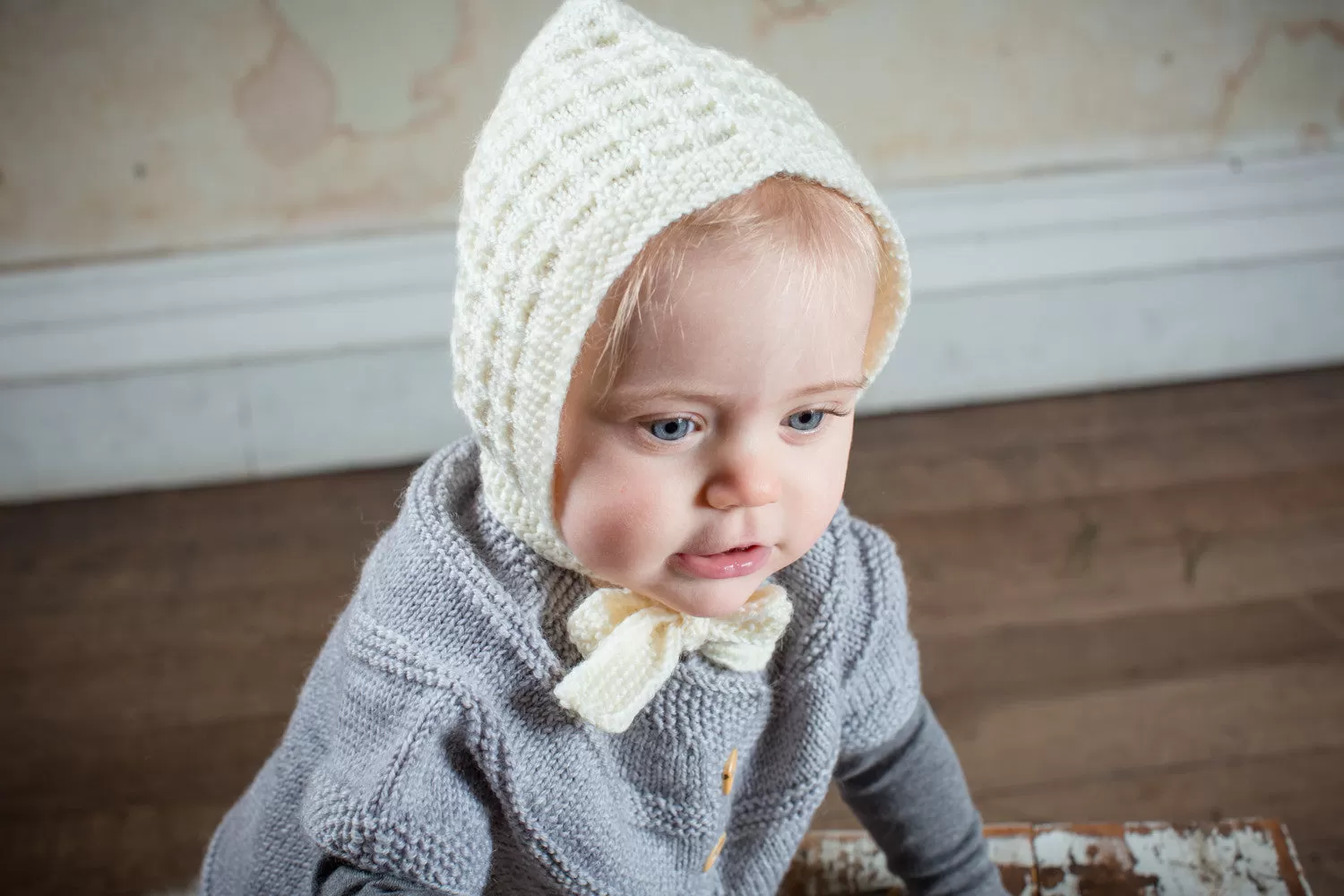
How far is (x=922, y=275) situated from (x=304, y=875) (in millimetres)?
1109

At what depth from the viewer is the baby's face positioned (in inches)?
22.1

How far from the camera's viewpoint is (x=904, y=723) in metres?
0.82

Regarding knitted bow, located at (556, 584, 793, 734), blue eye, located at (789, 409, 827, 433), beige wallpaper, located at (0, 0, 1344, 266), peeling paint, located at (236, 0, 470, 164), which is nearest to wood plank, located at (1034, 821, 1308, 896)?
knitted bow, located at (556, 584, 793, 734)

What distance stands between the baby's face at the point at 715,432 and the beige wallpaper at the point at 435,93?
0.95 metres

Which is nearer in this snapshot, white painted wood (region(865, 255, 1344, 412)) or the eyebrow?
the eyebrow

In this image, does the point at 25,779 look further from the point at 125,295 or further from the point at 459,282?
the point at 459,282

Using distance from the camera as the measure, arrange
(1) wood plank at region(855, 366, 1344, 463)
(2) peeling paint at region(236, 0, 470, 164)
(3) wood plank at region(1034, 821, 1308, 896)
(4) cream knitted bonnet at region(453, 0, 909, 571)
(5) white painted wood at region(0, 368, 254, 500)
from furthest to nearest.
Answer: (1) wood plank at region(855, 366, 1344, 463) < (5) white painted wood at region(0, 368, 254, 500) < (2) peeling paint at region(236, 0, 470, 164) < (3) wood plank at region(1034, 821, 1308, 896) < (4) cream knitted bonnet at region(453, 0, 909, 571)

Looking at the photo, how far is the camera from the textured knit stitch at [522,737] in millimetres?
634

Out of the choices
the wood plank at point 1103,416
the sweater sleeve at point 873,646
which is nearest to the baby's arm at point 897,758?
the sweater sleeve at point 873,646

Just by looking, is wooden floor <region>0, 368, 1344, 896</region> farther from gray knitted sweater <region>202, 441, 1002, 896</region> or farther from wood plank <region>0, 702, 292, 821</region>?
gray knitted sweater <region>202, 441, 1002, 896</region>

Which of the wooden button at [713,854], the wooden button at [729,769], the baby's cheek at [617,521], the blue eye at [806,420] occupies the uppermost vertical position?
the blue eye at [806,420]

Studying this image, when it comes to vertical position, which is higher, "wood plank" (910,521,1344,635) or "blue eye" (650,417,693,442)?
"blue eye" (650,417,693,442)

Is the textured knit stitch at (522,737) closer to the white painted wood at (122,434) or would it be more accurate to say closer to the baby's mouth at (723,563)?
the baby's mouth at (723,563)

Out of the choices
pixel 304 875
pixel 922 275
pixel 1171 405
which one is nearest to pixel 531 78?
pixel 304 875
